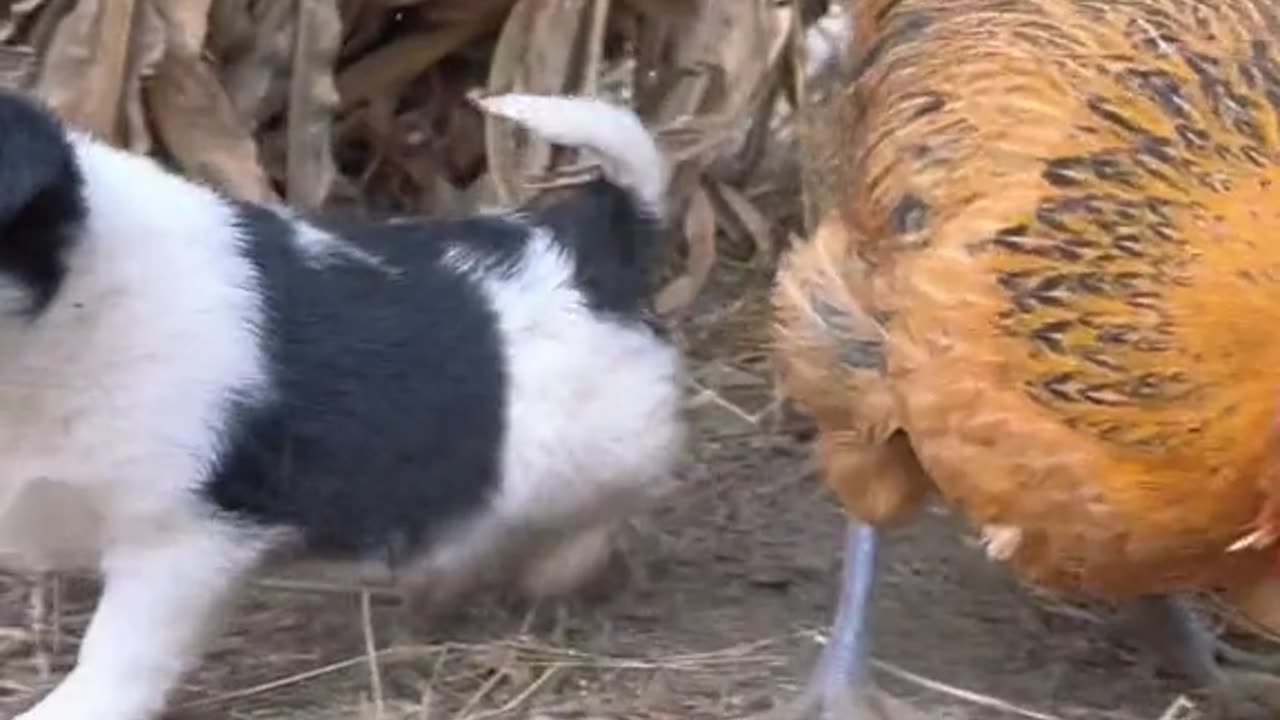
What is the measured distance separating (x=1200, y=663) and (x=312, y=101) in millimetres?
1356

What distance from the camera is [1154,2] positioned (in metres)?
2.77

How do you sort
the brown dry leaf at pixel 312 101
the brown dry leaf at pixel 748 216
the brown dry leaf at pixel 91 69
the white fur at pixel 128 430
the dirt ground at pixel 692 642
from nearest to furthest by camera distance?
the white fur at pixel 128 430, the dirt ground at pixel 692 642, the brown dry leaf at pixel 91 69, the brown dry leaf at pixel 312 101, the brown dry leaf at pixel 748 216

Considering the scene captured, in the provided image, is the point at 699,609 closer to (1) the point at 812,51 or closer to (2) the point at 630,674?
(2) the point at 630,674

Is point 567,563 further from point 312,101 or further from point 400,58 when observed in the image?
point 400,58

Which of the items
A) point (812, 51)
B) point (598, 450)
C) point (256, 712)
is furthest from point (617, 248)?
point (812, 51)

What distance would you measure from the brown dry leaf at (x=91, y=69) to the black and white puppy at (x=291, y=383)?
43cm

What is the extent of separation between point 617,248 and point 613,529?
34 centimetres

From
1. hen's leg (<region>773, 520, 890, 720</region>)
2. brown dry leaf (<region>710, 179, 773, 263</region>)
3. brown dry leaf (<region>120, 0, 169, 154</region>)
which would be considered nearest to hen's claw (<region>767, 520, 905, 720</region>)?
hen's leg (<region>773, 520, 890, 720</region>)

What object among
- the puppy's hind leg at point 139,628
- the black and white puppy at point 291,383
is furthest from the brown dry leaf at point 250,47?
the puppy's hind leg at point 139,628

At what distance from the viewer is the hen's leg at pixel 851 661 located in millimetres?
2945

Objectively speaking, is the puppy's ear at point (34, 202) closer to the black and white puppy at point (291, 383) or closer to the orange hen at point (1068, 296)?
the black and white puppy at point (291, 383)

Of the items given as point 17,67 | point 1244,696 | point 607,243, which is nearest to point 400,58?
point 17,67

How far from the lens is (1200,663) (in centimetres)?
311

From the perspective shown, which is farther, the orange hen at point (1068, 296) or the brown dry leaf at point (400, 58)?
the brown dry leaf at point (400, 58)
